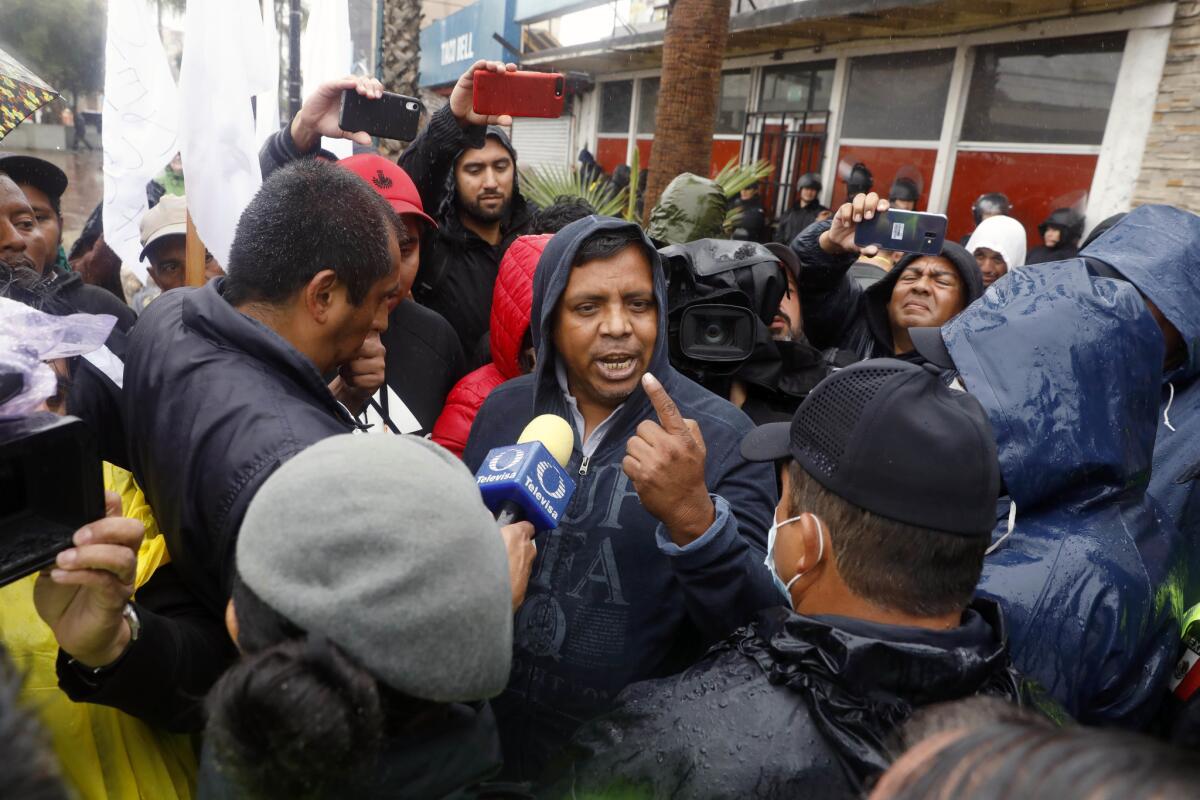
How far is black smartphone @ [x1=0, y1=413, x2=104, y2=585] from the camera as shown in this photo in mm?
937

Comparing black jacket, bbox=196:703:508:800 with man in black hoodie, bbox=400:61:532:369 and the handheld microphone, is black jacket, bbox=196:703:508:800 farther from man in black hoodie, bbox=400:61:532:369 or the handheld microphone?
man in black hoodie, bbox=400:61:532:369

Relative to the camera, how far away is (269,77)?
287 cm

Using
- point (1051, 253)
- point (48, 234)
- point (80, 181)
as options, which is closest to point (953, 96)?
point (1051, 253)

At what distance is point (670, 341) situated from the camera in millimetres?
2619

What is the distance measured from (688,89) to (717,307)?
4791 millimetres

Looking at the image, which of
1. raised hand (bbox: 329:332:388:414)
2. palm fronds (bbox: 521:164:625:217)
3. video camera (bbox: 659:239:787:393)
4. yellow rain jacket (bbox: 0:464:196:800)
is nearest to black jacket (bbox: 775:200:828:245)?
palm fronds (bbox: 521:164:625:217)

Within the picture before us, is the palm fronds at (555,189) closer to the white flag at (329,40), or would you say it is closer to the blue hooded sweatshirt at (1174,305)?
the white flag at (329,40)

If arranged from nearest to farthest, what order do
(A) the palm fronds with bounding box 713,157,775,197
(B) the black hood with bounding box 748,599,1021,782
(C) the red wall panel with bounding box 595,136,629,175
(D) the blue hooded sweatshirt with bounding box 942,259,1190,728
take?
1. (B) the black hood with bounding box 748,599,1021,782
2. (D) the blue hooded sweatshirt with bounding box 942,259,1190,728
3. (A) the palm fronds with bounding box 713,157,775,197
4. (C) the red wall panel with bounding box 595,136,629,175

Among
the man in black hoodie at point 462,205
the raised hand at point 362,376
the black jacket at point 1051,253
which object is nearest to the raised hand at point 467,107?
the man in black hoodie at point 462,205

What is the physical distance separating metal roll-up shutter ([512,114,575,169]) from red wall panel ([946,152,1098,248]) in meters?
10.2

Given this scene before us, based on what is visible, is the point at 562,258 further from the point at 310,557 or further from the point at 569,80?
the point at 569,80

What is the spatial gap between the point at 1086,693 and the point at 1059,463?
43 centimetres

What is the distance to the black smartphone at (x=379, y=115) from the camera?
2830 millimetres

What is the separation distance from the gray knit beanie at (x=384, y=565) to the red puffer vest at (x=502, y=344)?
57.3 inches
